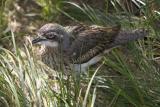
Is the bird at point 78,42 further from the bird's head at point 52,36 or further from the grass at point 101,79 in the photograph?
the grass at point 101,79

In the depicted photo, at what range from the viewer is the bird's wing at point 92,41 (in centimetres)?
586

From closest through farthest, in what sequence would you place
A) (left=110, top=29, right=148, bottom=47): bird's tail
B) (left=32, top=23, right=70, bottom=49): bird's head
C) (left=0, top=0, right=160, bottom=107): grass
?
(left=0, top=0, right=160, bottom=107): grass → (left=32, top=23, right=70, bottom=49): bird's head → (left=110, top=29, right=148, bottom=47): bird's tail

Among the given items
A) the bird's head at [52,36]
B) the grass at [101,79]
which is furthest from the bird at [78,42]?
the grass at [101,79]

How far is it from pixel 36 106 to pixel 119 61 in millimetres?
1003

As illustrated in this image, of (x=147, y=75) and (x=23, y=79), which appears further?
(x=147, y=75)

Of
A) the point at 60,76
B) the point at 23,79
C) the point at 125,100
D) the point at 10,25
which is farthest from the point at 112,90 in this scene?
the point at 10,25

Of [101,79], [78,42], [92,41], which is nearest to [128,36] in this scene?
[92,41]

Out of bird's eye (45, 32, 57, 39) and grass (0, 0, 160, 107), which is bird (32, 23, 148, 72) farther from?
grass (0, 0, 160, 107)

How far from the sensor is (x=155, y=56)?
19.5 ft

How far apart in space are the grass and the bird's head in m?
0.27

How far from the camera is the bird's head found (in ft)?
18.3

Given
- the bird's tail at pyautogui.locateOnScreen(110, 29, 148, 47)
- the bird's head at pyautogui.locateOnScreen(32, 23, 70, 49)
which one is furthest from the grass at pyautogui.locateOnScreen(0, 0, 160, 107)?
the bird's head at pyautogui.locateOnScreen(32, 23, 70, 49)

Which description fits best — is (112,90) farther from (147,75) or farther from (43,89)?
(43,89)

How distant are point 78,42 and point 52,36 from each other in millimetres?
372
